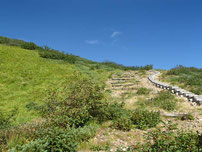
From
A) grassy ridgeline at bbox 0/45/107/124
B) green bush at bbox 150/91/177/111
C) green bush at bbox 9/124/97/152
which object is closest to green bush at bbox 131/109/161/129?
green bush at bbox 150/91/177/111

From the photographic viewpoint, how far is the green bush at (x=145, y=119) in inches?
194

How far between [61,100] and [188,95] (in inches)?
257

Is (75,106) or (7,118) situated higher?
(75,106)

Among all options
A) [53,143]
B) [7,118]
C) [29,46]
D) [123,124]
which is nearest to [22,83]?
[7,118]

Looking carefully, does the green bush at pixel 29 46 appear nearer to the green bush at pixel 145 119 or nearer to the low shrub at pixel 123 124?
the low shrub at pixel 123 124

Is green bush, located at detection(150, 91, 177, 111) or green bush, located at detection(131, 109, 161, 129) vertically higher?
green bush, located at detection(150, 91, 177, 111)

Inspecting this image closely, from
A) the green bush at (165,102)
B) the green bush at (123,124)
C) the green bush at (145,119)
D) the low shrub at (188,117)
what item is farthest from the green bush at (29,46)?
the low shrub at (188,117)

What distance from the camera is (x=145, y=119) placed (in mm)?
5121

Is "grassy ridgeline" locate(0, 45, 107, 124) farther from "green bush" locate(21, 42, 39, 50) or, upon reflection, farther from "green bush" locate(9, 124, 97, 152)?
"green bush" locate(21, 42, 39, 50)

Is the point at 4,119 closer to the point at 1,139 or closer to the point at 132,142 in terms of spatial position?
the point at 1,139

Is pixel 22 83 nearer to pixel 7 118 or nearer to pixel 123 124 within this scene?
pixel 7 118

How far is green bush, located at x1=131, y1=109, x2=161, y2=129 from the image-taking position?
4.93 m

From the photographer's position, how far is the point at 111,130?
4781mm

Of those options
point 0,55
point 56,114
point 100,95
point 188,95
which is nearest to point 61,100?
point 56,114
